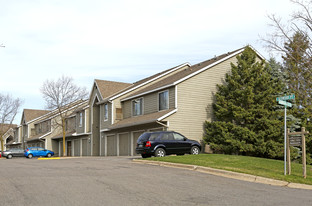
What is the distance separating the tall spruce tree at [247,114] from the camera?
86.7 ft

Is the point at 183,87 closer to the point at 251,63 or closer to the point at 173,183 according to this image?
the point at 251,63

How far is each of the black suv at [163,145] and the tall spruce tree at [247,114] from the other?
154 inches

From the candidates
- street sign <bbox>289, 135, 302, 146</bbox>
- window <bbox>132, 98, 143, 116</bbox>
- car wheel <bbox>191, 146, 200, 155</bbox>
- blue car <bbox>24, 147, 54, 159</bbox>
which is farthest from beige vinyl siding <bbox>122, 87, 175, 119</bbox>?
blue car <bbox>24, 147, 54, 159</bbox>

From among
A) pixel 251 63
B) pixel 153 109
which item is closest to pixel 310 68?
pixel 251 63

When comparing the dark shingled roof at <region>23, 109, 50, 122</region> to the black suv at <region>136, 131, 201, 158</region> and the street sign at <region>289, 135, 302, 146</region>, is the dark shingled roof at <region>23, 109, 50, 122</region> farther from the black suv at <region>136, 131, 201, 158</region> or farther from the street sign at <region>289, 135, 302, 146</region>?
the street sign at <region>289, 135, 302, 146</region>

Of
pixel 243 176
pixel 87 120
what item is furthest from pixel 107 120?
pixel 243 176

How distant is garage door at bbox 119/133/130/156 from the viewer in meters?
33.4

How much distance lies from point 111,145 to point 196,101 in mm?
11239

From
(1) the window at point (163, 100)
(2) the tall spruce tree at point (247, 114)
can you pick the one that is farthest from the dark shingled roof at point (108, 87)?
(2) the tall spruce tree at point (247, 114)

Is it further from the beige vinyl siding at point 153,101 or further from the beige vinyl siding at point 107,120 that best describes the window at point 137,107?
the beige vinyl siding at point 107,120

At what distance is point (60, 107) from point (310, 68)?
32.8m

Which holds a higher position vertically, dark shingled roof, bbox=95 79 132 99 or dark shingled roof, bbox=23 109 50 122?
dark shingled roof, bbox=95 79 132 99

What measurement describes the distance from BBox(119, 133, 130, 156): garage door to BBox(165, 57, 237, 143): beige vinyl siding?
6908 mm

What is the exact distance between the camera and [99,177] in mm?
13172
